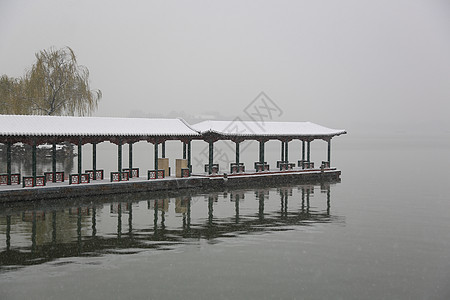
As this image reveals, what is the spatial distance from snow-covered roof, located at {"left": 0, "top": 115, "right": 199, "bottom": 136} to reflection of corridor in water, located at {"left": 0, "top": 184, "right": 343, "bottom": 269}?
12.7 feet

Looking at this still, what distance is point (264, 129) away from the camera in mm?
32188

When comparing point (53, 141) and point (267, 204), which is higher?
point (53, 141)

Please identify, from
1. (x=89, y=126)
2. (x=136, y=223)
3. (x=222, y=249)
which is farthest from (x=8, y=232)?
(x=89, y=126)

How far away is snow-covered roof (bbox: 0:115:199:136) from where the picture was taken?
2170 centimetres

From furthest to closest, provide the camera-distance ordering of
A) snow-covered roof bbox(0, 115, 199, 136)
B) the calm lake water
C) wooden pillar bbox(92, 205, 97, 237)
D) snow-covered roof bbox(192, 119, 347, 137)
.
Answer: snow-covered roof bbox(192, 119, 347, 137) → snow-covered roof bbox(0, 115, 199, 136) → wooden pillar bbox(92, 205, 97, 237) → the calm lake water

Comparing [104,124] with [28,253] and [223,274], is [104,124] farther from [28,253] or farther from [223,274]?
[223,274]

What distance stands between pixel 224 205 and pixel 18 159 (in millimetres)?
35446

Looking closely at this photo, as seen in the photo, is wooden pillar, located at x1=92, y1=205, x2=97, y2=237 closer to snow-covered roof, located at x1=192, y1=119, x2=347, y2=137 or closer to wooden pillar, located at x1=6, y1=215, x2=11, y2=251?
wooden pillar, located at x1=6, y1=215, x2=11, y2=251

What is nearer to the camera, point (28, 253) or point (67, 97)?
point (28, 253)

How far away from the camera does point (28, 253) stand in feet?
41.6

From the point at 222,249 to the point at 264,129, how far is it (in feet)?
63.8

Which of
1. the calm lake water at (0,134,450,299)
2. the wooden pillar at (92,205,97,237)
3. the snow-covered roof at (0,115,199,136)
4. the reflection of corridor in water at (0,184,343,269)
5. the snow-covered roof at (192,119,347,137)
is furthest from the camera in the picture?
the snow-covered roof at (192,119,347,137)

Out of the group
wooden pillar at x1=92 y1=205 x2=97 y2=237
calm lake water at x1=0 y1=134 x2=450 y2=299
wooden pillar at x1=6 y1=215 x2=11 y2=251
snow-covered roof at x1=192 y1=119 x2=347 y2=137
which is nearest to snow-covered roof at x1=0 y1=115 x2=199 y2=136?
snow-covered roof at x1=192 y1=119 x2=347 y2=137

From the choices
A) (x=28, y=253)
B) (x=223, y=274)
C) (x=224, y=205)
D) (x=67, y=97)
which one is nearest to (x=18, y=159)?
(x=67, y=97)
